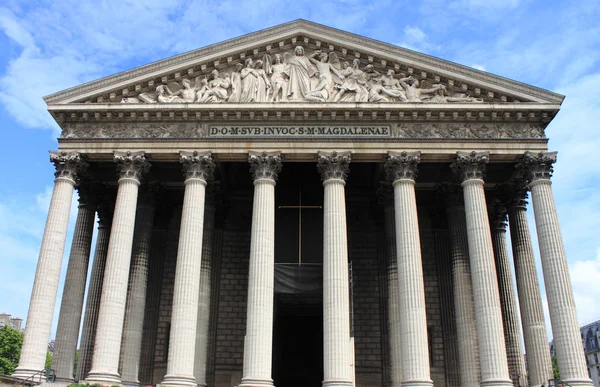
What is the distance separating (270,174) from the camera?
2455cm

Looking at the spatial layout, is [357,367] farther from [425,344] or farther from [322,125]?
[322,125]

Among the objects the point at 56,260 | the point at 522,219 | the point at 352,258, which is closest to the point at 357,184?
the point at 352,258

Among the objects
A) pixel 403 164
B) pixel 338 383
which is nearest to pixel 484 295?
pixel 403 164

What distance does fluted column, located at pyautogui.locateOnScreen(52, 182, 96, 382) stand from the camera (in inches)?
1005

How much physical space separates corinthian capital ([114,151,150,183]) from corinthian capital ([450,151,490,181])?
13823 millimetres

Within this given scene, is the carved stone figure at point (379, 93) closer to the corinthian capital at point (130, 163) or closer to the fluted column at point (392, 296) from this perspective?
the fluted column at point (392, 296)

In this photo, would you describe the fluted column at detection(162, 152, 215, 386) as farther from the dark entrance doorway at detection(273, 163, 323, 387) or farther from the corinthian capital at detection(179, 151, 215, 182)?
the dark entrance doorway at detection(273, 163, 323, 387)

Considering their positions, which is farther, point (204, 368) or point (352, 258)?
point (352, 258)

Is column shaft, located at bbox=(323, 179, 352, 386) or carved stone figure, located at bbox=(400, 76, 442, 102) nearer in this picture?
column shaft, located at bbox=(323, 179, 352, 386)

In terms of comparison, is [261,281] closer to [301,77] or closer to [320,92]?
[320,92]

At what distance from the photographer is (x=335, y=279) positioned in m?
22.6

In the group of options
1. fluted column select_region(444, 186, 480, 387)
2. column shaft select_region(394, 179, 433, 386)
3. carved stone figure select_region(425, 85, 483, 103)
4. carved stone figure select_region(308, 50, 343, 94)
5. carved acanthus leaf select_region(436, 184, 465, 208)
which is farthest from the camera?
carved acanthus leaf select_region(436, 184, 465, 208)

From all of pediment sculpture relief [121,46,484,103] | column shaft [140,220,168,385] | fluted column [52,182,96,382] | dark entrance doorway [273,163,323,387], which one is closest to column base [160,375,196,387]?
column shaft [140,220,168,385]

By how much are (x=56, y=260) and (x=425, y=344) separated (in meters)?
15.3
